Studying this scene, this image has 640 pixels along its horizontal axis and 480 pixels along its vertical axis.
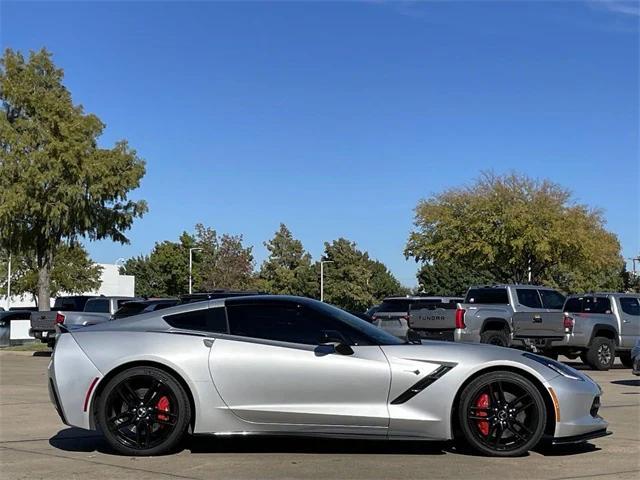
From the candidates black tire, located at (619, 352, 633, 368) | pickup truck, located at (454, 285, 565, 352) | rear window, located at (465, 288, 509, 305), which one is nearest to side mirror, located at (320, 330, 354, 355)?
pickup truck, located at (454, 285, 565, 352)

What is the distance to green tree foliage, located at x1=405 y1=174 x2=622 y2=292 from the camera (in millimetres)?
40844

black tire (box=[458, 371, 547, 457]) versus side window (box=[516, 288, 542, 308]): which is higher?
side window (box=[516, 288, 542, 308])

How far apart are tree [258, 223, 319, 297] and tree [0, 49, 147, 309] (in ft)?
145

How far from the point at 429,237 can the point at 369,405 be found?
37903 mm

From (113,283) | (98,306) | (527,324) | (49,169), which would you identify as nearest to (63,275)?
(113,283)

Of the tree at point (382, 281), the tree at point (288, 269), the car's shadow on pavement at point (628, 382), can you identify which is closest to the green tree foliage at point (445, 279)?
the tree at point (382, 281)

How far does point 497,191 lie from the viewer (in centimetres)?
4231

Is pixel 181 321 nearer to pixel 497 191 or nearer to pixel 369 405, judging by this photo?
pixel 369 405

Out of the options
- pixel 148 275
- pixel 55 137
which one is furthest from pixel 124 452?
pixel 148 275

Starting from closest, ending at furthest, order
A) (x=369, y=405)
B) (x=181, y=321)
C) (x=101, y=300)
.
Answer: (x=369, y=405), (x=181, y=321), (x=101, y=300)

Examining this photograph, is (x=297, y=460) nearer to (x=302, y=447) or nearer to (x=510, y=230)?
(x=302, y=447)

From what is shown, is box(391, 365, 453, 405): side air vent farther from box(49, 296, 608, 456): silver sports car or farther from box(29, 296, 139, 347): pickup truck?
box(29, 296, 139, 347): pickup truck

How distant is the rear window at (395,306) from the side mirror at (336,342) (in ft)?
46.7

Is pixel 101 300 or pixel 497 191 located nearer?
pixel 101 300
